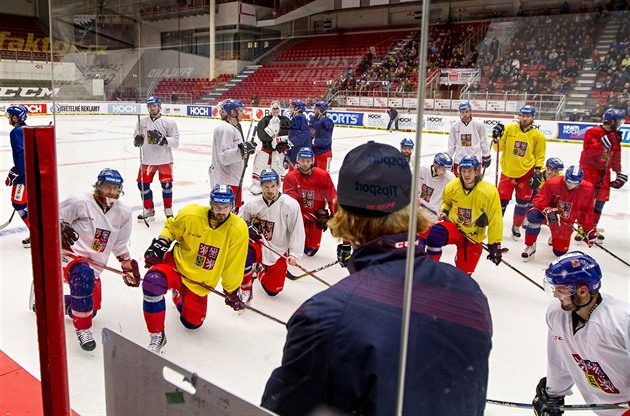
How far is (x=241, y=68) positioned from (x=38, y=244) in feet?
5.67

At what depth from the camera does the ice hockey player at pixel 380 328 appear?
591mm

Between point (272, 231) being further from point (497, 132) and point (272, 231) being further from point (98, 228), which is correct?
point (497, 132)

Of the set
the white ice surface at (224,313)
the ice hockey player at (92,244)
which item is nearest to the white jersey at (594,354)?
the white ice surface at (224,313)

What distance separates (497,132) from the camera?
4.21 meters

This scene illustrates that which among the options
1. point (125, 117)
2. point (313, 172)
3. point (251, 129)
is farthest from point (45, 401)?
point (251, 129)

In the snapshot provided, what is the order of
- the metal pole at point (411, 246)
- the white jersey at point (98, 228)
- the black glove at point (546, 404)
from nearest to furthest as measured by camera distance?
the metal pole at point (411, 246) → the black glove at point (546, 404) → the white jersey at point (98, 228)

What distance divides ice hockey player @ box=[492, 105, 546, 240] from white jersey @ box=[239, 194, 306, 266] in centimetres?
204

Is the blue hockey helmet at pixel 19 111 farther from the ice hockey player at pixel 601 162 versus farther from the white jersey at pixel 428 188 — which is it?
the ice hockey player at pixel 601 162

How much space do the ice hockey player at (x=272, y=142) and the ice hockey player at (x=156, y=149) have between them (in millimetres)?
687

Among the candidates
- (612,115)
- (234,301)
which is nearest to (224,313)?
(234,301)

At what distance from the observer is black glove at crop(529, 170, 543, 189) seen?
4.02 m

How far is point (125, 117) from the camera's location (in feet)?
11.5

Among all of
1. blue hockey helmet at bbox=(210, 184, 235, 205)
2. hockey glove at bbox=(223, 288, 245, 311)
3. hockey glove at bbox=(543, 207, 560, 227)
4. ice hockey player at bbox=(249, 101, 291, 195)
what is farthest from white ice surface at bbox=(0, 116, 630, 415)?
ice hockey player at bbox=(249, 101, 291, 195)

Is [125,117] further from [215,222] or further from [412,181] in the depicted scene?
[412,181]
